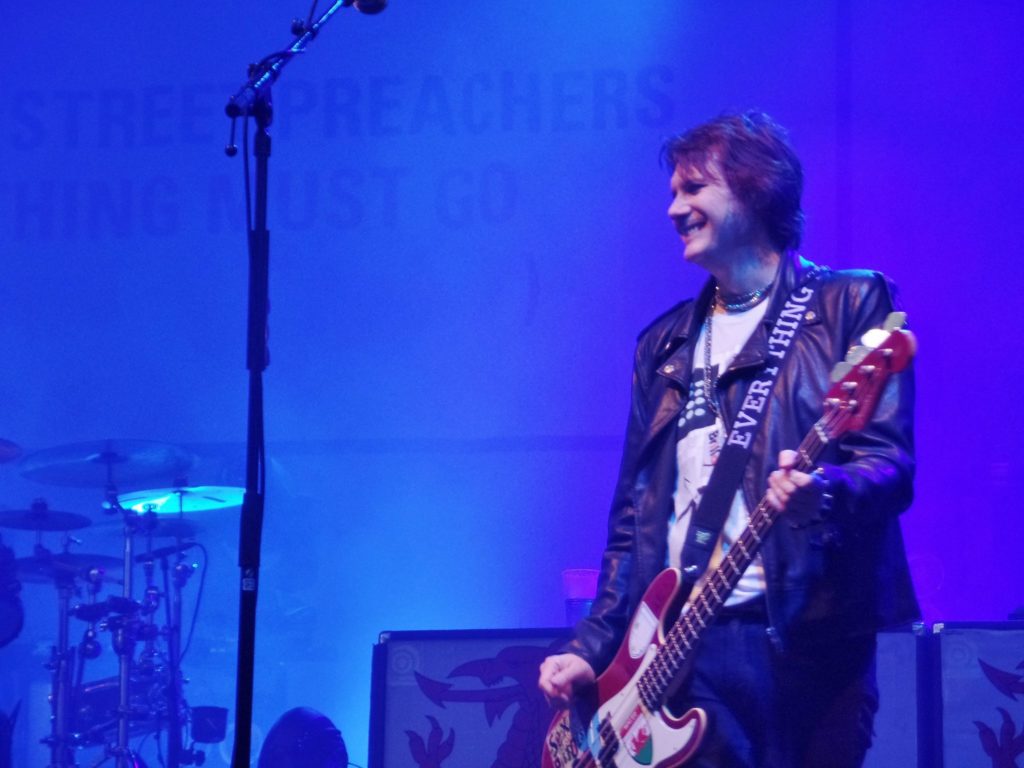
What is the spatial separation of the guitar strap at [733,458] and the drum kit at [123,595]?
12.0ft

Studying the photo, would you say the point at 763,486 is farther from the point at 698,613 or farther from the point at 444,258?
the point at 444,258

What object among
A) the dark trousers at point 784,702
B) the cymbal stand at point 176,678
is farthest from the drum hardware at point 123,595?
the dark trousers at point 784,702

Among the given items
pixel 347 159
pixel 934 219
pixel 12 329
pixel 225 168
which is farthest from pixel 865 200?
pixel 12 329

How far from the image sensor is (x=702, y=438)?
8.11 feet

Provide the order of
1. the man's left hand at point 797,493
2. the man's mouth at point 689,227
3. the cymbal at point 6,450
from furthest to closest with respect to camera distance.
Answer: the cymbal at point 6,450
the man's mouth at point 689,227
the man's left hand at point 797,493

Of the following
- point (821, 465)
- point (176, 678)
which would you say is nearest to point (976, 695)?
point (821, 465)

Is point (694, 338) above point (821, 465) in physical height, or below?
above

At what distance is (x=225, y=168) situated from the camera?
580 cm

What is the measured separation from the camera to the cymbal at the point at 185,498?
5613 millimetres

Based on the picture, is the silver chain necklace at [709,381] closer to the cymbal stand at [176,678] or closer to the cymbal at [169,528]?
the cymbal at [169,528]

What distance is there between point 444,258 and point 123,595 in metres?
2.10

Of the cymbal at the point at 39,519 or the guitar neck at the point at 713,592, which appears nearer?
the guitar neck at the point at 713,592

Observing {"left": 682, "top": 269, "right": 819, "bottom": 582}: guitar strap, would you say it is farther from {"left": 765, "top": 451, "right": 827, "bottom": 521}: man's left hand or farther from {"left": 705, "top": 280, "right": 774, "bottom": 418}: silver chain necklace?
{"left": 765, "top": 451, "right": 827, "bottom": 521}: man's left hand

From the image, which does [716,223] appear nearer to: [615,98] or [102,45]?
[615,98]
